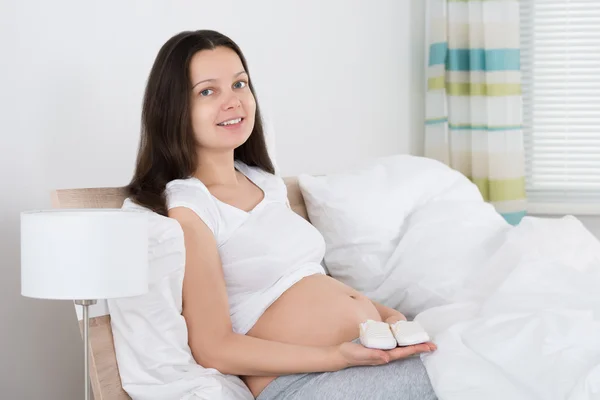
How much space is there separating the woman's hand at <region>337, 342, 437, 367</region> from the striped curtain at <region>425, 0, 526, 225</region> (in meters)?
1.86

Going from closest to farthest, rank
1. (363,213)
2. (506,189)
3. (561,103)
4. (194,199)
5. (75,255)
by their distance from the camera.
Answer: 1. (75,255)
2. (194,199)
3. (363,213)
4. (506,189)
5. (561,103)

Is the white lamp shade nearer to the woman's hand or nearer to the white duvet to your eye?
Answer: the woman's hand

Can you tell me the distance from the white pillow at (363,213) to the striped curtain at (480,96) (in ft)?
3.27

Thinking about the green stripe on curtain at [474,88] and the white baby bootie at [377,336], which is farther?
the green stripe on curtain at [474,88]

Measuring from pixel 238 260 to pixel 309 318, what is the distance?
0.63 feet

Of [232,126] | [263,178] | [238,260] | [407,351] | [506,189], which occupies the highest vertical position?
[232,126]

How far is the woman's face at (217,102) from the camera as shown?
1.66 m

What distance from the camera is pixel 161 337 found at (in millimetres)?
1435

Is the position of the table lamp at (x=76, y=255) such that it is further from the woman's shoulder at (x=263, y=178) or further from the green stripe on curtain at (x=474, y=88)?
the green stripe on curtain at (x=474, y=88)

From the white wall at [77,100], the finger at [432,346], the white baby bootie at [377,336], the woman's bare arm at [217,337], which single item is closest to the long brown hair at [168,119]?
the woman's bare arm at [217,337]

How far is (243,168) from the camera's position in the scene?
6.31ft

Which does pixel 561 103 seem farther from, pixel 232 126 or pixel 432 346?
pixel 432 346

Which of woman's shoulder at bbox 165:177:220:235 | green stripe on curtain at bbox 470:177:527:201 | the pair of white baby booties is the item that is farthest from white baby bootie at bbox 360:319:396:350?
green stripe on curtain at bbox 470:177:527:201

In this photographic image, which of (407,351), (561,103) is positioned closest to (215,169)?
(407,351)
